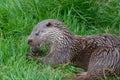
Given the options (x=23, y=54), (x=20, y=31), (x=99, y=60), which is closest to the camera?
(x=99, y=60)

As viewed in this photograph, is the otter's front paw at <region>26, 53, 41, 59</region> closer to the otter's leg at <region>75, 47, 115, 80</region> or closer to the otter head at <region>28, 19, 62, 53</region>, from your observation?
the otter head at <region>28, 19, 62, 53</region>

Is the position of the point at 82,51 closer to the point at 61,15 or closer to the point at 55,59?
the point at 55,59

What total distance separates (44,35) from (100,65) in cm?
77

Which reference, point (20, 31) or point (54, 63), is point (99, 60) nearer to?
point (54, 63)

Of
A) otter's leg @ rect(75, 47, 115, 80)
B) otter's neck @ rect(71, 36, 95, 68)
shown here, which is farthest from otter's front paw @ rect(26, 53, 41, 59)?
otter's leg @ rect(75, 47, 115, 80)

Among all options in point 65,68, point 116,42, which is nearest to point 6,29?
point 65,68

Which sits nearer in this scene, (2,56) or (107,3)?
(2,56)

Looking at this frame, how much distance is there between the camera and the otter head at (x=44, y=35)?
609 cm

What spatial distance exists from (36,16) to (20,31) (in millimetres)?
Result: 343

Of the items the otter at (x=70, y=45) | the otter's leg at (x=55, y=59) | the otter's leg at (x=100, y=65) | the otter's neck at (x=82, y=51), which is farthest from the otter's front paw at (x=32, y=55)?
the otter's leg at (x=100, y=65)

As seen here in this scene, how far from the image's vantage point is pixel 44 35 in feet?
20.1

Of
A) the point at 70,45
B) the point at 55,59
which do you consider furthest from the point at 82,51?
the point at 55,59

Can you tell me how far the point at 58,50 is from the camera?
19.9 feet

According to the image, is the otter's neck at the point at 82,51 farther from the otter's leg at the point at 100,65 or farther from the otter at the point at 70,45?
the otter's leg at the point at 100,65
